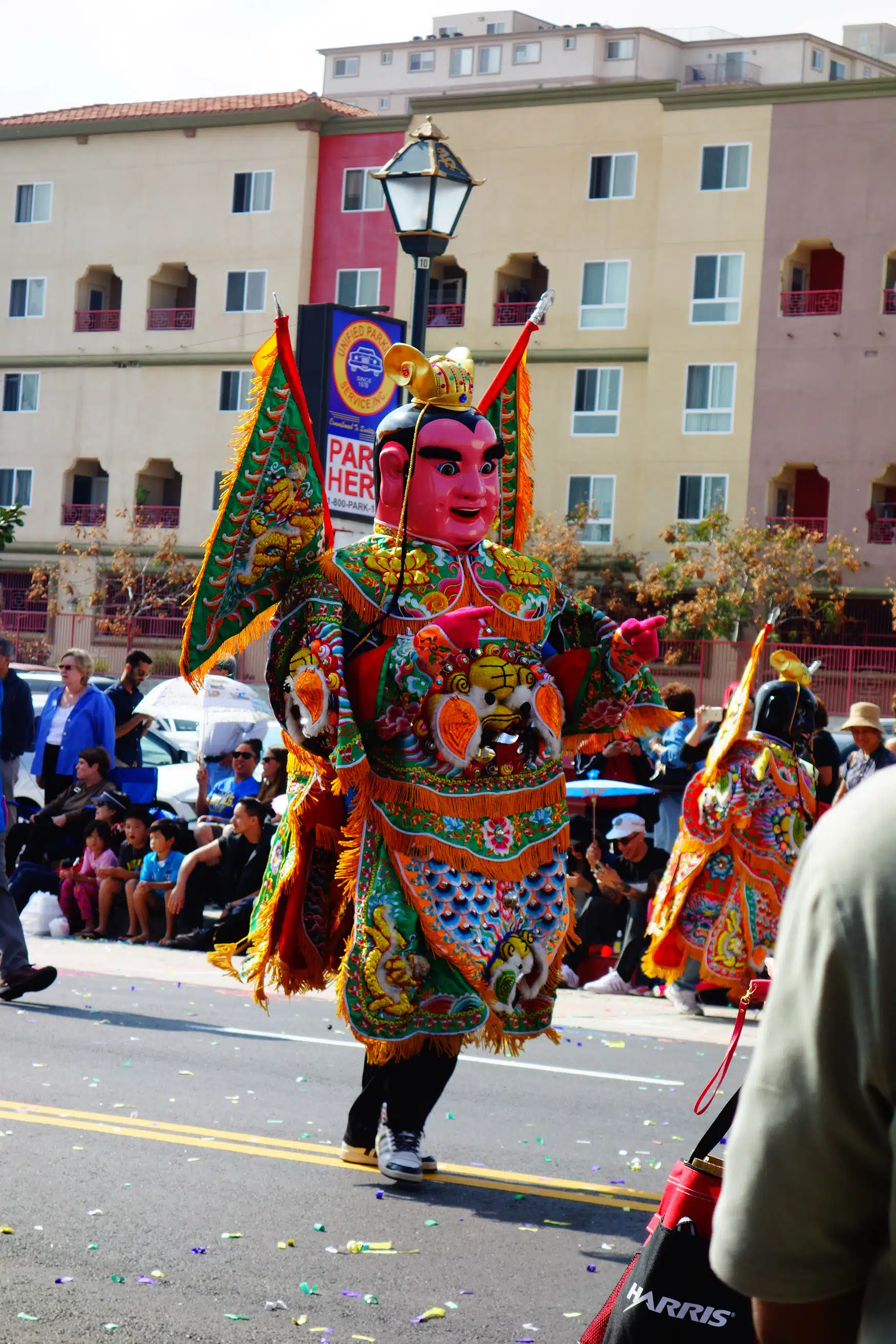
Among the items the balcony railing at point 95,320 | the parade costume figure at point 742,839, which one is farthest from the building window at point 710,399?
the parade costume figure at point 742,839

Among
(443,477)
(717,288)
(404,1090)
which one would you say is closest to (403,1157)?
(404,1090)

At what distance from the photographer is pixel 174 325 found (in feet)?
145

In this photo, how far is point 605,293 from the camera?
132ft

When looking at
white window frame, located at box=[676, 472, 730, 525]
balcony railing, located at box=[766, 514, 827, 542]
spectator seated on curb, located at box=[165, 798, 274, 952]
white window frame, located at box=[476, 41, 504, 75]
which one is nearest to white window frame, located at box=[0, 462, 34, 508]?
white window frame, located at box=[676, 472, 730, 525]

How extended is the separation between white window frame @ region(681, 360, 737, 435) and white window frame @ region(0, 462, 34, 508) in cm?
1614

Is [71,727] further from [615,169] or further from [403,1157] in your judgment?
[615,169]

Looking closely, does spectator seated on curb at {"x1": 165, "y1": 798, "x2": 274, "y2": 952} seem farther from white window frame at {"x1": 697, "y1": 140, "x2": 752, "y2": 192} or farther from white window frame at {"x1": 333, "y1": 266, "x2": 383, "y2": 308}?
white window frame at {"x1": 333, "y1": 266, "x2": 383, "y2": 308}

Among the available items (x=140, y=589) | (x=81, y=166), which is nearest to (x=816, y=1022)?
(x=140, y=589)

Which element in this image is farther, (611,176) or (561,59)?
(561,59)

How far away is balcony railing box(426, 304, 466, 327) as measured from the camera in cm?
4172

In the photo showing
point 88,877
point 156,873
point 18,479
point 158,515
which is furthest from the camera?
point 18,479

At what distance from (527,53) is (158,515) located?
3938 cm

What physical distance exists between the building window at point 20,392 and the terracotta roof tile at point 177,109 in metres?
5.93

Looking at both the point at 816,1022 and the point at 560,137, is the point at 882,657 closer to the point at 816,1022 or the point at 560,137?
the point at 560,137
